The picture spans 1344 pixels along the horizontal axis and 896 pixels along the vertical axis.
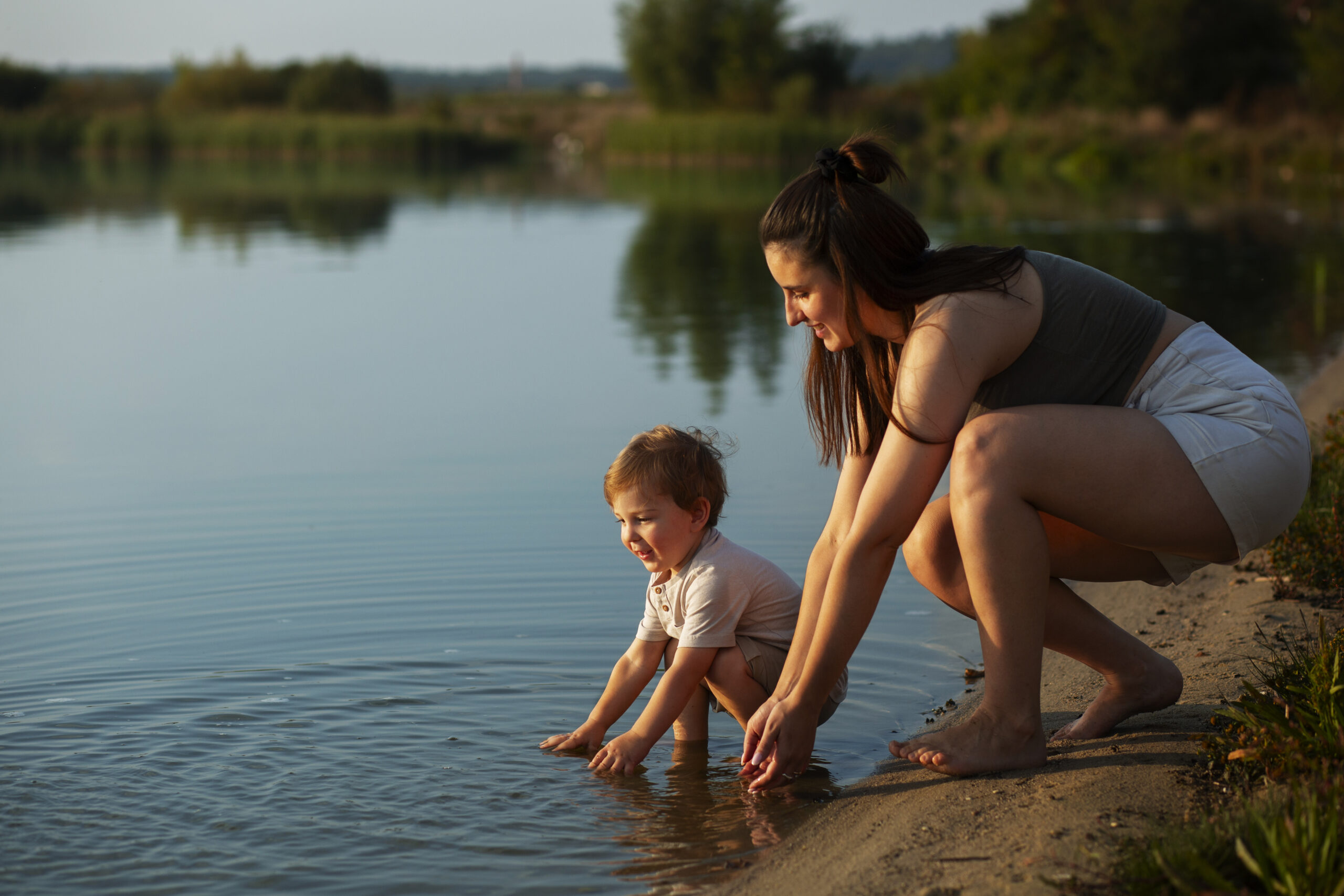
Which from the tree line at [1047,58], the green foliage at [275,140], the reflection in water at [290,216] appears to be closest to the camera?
the reflection in water at [290,216]

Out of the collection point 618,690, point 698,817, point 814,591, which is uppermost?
point 814,591

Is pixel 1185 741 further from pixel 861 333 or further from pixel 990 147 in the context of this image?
pixel 990 147

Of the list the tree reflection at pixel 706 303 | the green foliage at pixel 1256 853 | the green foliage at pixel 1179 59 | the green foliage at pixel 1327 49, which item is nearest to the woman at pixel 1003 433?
the green foliage at pixel 1256 853

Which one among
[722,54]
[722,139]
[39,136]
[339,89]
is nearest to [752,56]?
[722,54]

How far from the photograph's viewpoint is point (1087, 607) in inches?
108

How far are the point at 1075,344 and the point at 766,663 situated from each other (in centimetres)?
95

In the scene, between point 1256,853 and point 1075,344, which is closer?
point 1256,853

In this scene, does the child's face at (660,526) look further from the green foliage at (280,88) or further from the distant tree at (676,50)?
the green foliage at (280,88)

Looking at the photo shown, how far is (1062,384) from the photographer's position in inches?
101

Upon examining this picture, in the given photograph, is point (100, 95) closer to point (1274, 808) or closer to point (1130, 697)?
point (1130, 697)

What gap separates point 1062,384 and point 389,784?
1576 mm

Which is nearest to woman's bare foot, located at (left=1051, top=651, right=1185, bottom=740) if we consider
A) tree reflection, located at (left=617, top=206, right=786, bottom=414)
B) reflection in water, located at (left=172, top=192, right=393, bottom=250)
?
tree reflection, located at (left=617, top=206, right=786, bottom=414)

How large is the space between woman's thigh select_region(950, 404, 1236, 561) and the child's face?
2.16ft

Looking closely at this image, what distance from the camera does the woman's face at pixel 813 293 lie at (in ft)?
8.24
